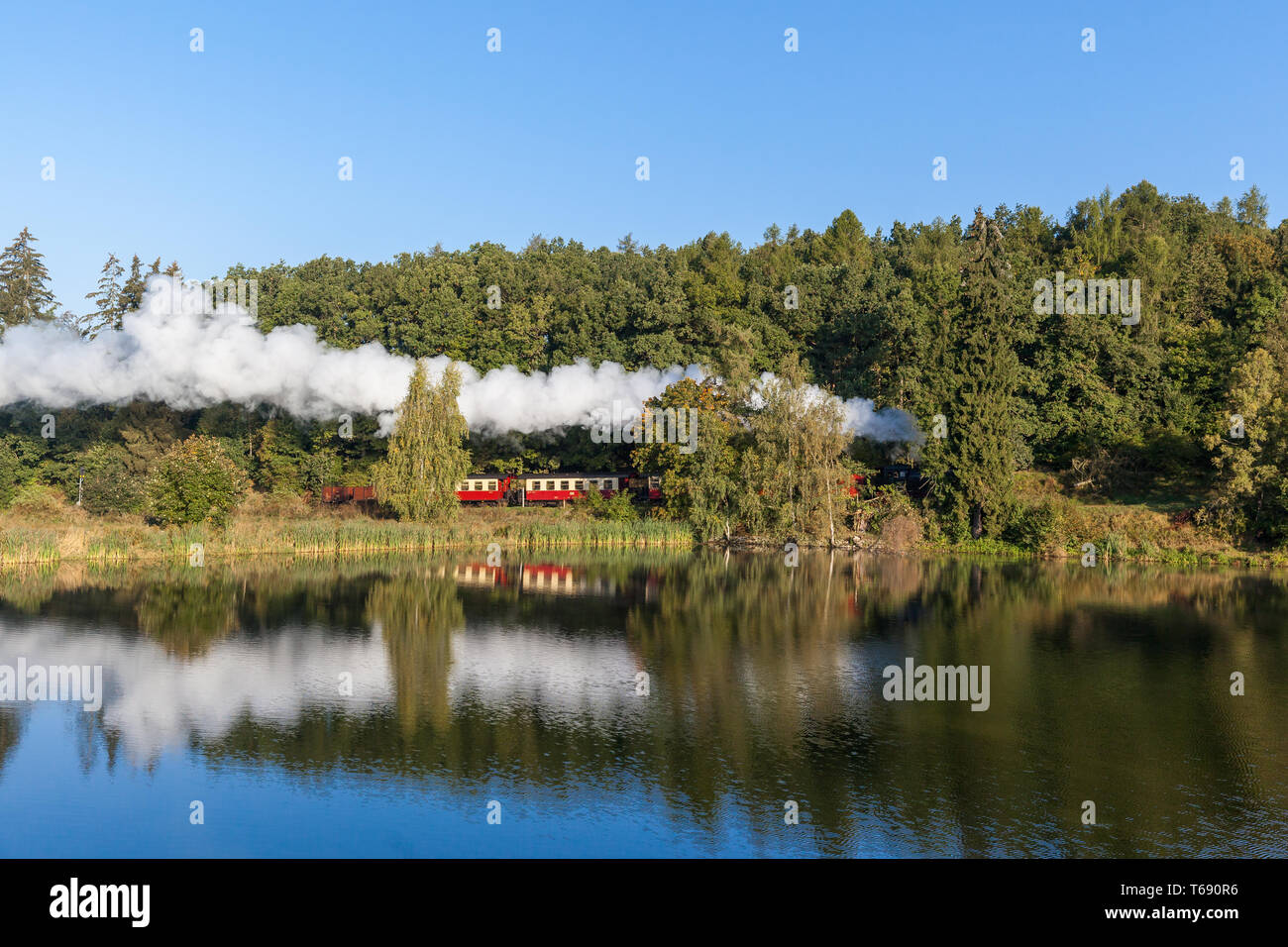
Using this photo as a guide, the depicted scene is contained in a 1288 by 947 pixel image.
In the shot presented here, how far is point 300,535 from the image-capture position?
64.8m

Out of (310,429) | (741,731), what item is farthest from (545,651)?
(310,429)

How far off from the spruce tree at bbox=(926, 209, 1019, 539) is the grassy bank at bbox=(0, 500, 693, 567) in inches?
764

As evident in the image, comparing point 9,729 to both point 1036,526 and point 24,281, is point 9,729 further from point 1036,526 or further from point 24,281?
A: point 24,281

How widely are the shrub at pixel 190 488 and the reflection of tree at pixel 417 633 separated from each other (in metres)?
15.9

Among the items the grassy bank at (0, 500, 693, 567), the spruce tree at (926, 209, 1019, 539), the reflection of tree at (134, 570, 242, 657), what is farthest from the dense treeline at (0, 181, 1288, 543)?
the reflection of tree at (134, 570, 242, 657)

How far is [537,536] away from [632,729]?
4807 cm

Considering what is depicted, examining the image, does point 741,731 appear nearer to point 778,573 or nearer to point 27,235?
point 778,573

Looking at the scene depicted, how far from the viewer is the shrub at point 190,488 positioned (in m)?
60.8

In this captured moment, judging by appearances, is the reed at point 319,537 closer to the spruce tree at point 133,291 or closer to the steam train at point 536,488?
the steam train at point 536,488

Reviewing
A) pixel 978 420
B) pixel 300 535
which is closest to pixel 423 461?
pixel 300 535

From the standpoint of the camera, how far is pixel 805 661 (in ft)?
107

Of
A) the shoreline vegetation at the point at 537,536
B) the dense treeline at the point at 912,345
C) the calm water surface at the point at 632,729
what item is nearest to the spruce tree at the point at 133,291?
the dense treeline at the point at 912,345
